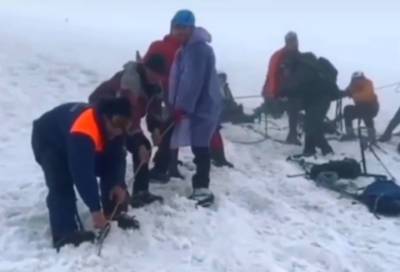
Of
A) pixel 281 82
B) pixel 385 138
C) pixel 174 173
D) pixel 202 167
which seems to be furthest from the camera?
pixel 385 138

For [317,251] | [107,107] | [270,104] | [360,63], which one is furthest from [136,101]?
[360,63]

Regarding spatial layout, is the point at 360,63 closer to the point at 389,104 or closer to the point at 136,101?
the point at 389,104

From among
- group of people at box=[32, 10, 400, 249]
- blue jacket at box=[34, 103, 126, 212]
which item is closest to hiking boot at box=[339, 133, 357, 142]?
group of people at box=[32, 10, 400, 249]

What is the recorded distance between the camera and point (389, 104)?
18.1m

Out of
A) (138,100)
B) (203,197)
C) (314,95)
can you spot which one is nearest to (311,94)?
(314,95)

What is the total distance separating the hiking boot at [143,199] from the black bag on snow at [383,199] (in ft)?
7.92

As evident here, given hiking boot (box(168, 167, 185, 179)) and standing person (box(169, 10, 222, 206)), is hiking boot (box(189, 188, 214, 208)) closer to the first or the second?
standing person (box(169, 10, 222, 206))

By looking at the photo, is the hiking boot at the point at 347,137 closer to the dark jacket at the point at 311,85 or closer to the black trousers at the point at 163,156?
the dark jacket at the point at 311,85

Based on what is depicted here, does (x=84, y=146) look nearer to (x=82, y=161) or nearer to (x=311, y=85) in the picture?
(x=82, y=161)

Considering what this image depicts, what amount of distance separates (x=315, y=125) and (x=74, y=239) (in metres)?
5.52

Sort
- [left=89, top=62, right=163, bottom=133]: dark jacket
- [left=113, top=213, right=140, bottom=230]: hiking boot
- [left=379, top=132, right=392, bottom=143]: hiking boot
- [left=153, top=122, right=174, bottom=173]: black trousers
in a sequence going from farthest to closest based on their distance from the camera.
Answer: [left=379, top=132, right=392, bottom=143]: hiking boot < [left=153, top=122, right=174, bottom=173]: black trousers < [left=89, top=62, right=163, bottom=133]: dark jacket < [left=113, top=213, right=140, bottom=230]: hiking boot

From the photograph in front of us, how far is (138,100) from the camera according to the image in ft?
27.9

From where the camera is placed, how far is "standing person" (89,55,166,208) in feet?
27.3

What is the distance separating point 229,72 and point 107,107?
1251 centimetres
